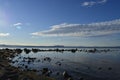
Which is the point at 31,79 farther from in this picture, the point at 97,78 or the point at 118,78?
the point at 118,78

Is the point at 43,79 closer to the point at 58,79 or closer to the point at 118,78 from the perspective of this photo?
the point at 58,79

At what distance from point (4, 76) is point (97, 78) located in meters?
13.0

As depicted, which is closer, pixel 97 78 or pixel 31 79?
pixel 31 79

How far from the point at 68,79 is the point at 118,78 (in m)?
7.41

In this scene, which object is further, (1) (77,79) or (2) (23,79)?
(1) (77,79)

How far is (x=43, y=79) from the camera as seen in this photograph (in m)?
25.5

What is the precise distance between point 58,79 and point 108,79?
7036mm

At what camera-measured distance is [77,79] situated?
28.1m

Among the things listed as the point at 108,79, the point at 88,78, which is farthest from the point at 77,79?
the point at 108,79

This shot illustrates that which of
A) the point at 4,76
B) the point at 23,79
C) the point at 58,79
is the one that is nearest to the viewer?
the point at 23,79

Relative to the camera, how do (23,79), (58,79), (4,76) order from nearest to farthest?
1. (23,79)
2. (4,76)
3. (58,79)

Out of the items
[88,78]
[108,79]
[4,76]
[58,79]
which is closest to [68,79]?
[58,79]

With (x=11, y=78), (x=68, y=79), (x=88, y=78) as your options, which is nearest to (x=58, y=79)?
(x=68, y=79)

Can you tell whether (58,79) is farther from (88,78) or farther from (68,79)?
(88,78)
